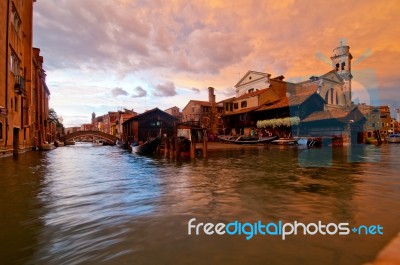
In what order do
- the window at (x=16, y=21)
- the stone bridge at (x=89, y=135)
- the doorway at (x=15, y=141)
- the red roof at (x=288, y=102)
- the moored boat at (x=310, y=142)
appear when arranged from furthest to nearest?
1. the stone bridge at (x=89, y=135)
2. the red roof at (x=288, y=102)
3. the moored boat at (x=310, y=142)
4. the doorway at (x=15, y=141)
5. the window at (x=16, y=21)

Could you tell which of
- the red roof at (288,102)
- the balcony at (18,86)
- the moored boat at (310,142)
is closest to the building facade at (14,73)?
the balcony at (18,86)

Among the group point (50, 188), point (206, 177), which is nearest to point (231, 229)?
point (206, 177)

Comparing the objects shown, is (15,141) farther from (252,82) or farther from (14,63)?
(252,82)

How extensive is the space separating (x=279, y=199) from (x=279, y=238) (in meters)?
3.16

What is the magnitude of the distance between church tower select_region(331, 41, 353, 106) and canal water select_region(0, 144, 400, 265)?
164 feet

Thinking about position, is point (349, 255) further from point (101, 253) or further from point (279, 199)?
point (101, 253)

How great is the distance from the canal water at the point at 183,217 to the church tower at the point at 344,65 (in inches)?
1969

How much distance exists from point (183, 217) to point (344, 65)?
60527mm

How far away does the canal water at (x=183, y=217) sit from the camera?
4.59m

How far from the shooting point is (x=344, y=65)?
54.7m

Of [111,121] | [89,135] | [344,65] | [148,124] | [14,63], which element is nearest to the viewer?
[14,63]

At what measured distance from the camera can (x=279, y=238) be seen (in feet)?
17.3

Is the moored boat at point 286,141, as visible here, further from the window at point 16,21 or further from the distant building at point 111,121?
the distant building at point 111,121

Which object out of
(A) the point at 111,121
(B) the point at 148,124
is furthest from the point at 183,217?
(A) the point at 111,121
